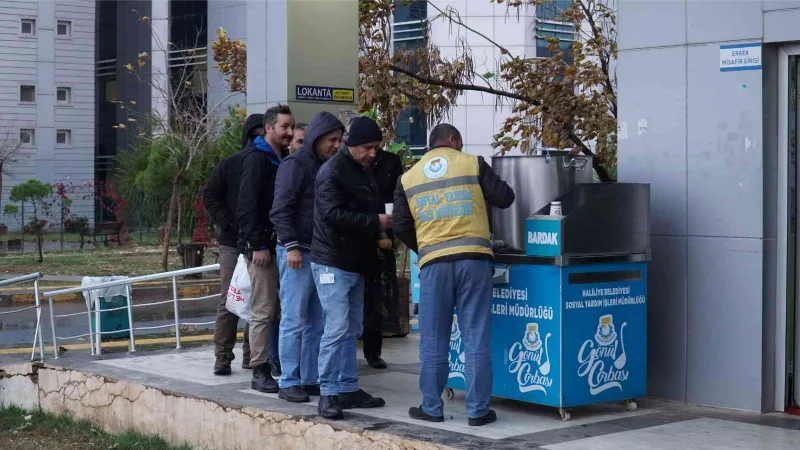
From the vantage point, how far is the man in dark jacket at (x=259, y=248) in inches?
331

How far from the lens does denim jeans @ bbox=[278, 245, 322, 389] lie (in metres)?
7.96

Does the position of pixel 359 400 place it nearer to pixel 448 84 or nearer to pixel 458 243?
pixel 458 243

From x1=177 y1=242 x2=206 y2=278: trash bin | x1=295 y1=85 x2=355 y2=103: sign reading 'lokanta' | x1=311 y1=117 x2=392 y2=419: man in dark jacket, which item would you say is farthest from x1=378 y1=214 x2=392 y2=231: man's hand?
x1=177 y1=242 x2=206 y2=278: trash bin

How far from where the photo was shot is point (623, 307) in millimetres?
7621

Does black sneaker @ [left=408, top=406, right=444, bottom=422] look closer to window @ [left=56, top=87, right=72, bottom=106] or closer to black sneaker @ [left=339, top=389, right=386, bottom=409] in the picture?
black sneaker @ [left=339, top=389, right=386, bottom=409]

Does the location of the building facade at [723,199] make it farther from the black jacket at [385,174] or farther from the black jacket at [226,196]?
the black jacket at [226,196]

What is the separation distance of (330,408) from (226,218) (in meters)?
2.49

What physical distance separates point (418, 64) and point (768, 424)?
8.33 m

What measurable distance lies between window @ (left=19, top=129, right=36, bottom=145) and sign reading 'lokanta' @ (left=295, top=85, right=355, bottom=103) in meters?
50.7

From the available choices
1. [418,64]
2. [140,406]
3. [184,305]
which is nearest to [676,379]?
[140,406]

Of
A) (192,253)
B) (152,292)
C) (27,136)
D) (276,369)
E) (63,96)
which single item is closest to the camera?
(276,369)

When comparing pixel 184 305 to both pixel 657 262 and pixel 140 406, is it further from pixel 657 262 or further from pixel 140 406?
pixel 657 262

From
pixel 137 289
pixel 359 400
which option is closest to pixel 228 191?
pixel 359 400

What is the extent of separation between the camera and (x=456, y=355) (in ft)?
26.0
